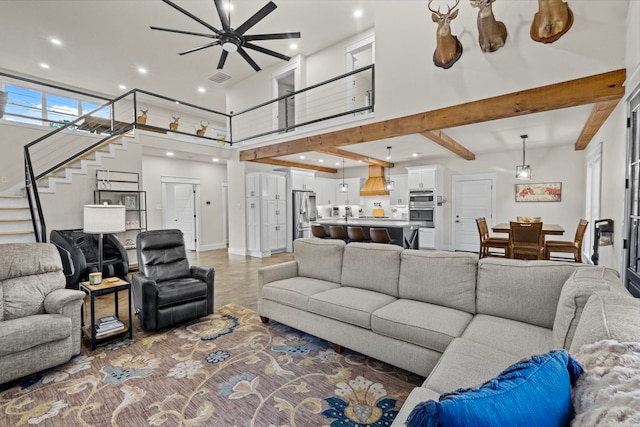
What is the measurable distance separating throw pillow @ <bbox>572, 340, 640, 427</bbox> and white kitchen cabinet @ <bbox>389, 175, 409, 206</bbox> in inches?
331

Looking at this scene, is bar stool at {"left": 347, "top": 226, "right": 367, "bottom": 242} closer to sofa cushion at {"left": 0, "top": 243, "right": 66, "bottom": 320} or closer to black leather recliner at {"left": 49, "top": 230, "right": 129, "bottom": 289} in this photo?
black leather recliner at {"left": 49, "top": 230, "right": 129, "bottom": 289}

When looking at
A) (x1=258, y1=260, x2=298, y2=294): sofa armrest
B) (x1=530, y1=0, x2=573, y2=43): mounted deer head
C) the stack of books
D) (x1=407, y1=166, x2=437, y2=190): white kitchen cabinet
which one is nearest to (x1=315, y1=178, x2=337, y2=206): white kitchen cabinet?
(x1=407, y1=166, x2=437, y2=190): white kitchen cabinet

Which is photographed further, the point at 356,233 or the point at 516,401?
the point at 356,233

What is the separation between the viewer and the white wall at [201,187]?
7.91 meters

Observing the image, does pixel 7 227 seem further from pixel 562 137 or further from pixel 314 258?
pixel 562 137

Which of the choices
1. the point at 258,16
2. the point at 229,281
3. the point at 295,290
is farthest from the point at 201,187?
the point at 295,290

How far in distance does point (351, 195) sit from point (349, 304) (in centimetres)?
797

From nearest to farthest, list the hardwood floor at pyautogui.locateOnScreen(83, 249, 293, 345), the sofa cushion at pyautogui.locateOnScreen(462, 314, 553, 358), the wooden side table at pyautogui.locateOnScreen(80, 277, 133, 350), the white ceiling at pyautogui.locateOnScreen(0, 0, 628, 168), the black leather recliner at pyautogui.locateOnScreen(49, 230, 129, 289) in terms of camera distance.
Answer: the sofa cushion at pyautogui.locateOnScreen(462, 314, 553, 358), the wooden side table at pyautogui.locateOnScreen(80, 277, 133, 350), the hardwood floor at pyautogui.locateOnScreen(83, 249, 293, 345), the black leather recliner at pyautogui.locateOnScreen(49, 230, 129, 289), the white ceiling at pyautogui.locateOnScreen(0, 0, 628, 168)

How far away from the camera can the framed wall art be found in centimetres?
700

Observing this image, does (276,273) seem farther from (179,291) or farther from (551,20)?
(551,20)

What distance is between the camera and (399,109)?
484 centimetres

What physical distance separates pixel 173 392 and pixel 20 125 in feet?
20.4

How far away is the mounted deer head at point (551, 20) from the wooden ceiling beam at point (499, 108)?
56cm

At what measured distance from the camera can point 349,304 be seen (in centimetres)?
259
